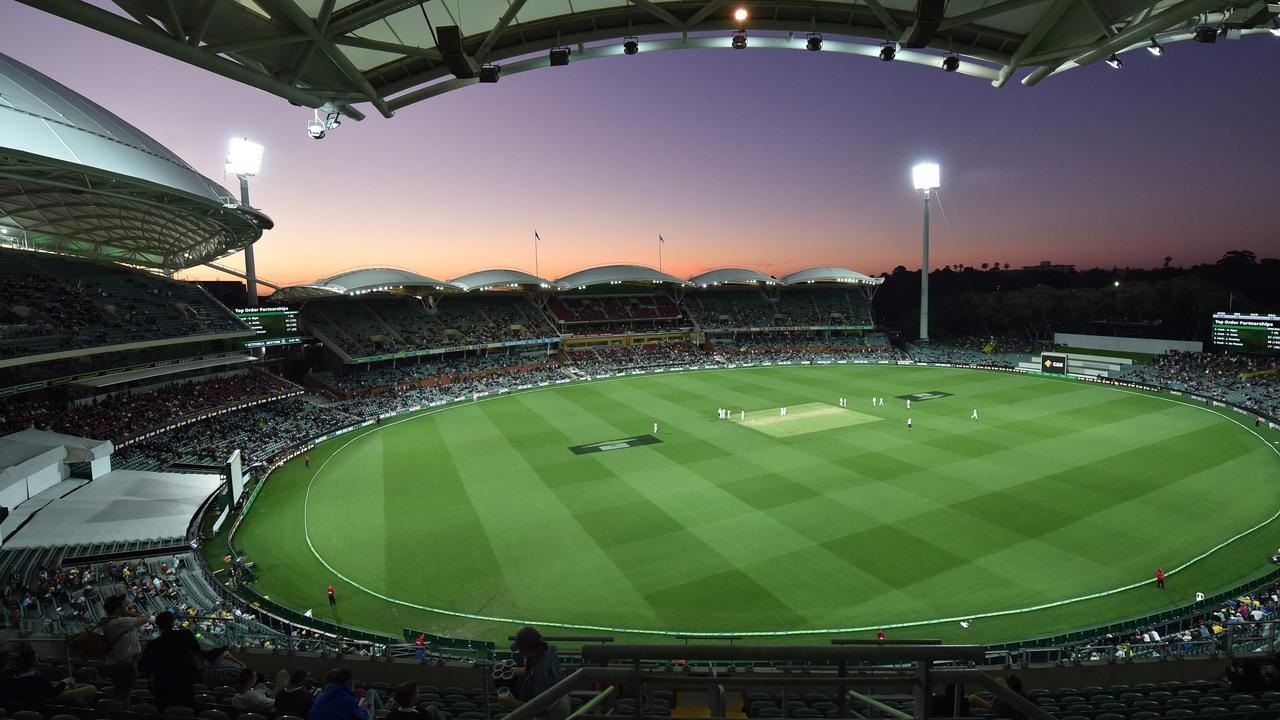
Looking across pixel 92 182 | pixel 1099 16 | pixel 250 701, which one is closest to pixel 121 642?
pixel 250 701

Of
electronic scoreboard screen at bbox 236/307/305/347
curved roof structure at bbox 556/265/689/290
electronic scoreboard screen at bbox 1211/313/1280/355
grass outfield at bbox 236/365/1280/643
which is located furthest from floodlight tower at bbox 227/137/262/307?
electronic scoreboard screen at bbox 1211/313/1280/355

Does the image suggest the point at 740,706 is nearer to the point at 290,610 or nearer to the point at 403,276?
the point at 290,610

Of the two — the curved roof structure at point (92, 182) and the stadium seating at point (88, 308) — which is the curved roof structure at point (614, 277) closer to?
the stadium seating at point (88, 308)

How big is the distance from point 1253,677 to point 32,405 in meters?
43.1

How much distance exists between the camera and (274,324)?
51219 mm

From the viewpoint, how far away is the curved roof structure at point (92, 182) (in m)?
14.8

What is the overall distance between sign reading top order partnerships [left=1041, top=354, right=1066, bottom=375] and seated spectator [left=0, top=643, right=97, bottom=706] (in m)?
68.1

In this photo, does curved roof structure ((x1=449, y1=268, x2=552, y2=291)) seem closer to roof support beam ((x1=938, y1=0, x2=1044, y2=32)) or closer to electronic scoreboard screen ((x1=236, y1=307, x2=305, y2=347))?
electronic scoreboard screen ((x1=236, y1=307, x2=305, y2=347))

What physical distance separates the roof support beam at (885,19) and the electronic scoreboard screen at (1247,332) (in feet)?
188

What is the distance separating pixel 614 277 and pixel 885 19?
63.4 metres

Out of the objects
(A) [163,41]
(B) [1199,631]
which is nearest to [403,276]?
(A) [163,41]

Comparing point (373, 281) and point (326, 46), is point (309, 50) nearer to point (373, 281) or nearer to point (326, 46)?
point (326, 46)

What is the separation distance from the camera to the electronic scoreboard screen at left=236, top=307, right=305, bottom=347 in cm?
4947

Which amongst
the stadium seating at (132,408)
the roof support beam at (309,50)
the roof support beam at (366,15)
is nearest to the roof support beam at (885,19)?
the roof support beam at (366,15)
